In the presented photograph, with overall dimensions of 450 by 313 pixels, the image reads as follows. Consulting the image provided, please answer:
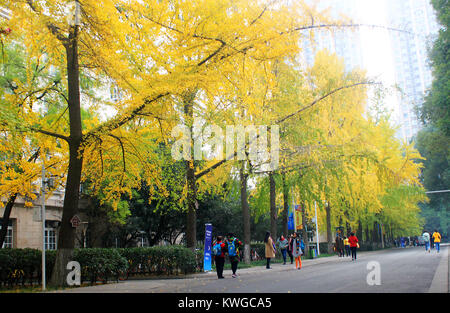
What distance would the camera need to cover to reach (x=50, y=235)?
1282 inches

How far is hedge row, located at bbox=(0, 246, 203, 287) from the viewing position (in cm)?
1633

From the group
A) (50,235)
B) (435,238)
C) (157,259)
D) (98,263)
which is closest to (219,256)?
(157,259)

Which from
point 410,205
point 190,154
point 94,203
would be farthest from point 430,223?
point 190,154

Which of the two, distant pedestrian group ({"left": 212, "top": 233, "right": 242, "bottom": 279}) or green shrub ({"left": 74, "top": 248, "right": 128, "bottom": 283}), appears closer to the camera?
green shrub ({"left": 74, "top": 248, "right": 128, "bottom": 283})

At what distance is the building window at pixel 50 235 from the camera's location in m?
32.2

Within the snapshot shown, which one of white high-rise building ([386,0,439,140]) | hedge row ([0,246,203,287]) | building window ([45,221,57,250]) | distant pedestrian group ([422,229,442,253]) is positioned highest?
white high-rise building ([386,0,439,140])

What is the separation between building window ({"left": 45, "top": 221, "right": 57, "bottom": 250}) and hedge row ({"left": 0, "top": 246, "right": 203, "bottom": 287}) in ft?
45.1

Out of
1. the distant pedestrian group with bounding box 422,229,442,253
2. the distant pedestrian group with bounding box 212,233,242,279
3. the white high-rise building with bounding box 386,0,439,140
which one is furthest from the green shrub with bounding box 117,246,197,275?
the white high-rise building with bounding box 386,0,439,140

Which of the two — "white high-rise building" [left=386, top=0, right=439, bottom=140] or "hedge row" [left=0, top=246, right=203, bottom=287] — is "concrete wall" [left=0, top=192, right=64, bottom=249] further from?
"white high-rise building" [left=386, top=0, right=439, bottom=140]

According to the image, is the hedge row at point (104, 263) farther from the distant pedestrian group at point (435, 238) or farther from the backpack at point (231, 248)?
the distant pedestrian group at point (435, 238)

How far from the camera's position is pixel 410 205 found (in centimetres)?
5031

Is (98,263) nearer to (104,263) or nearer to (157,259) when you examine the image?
(104,263)

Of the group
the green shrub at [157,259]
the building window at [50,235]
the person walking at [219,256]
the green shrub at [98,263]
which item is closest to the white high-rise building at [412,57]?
the building window at [50,235]
